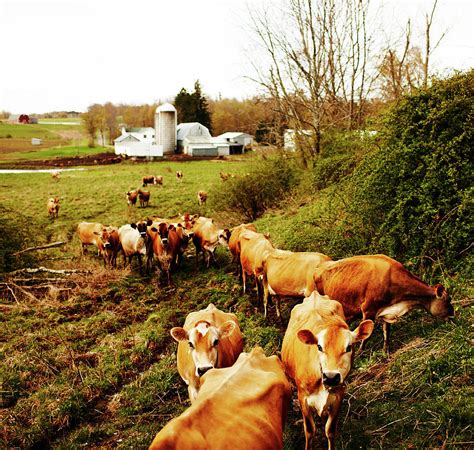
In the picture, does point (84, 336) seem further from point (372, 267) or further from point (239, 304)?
point (372, 267)

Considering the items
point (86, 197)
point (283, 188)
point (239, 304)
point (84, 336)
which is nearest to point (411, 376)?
point (239, 304)

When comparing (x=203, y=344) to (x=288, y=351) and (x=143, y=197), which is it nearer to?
(x=288, y=351)

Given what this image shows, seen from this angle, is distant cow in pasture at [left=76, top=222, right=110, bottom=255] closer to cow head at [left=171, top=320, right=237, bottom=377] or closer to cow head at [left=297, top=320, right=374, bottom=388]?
cow head at [left=171, top=320, right=237, bottom=377]

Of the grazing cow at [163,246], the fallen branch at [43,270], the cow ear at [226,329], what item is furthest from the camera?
the grazing cow at [163,246]

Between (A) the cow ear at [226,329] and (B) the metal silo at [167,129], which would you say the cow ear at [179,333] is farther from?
(B) the metal silo at [167,129]

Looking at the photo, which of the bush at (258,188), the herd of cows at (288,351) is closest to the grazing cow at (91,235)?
the bush at (258,188)

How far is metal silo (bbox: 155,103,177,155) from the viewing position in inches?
2662

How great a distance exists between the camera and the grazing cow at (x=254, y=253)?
10172 mm

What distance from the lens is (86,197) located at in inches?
1035

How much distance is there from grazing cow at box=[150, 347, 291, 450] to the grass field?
1.45m

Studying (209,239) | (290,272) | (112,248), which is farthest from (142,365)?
(112,248)

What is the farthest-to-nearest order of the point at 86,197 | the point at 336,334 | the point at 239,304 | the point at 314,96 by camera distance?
the point at 86,197
the point at 314,96
the point at 239,304
the point at 336,334

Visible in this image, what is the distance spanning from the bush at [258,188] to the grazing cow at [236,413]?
46.4 ft

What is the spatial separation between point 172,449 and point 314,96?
666 inches
